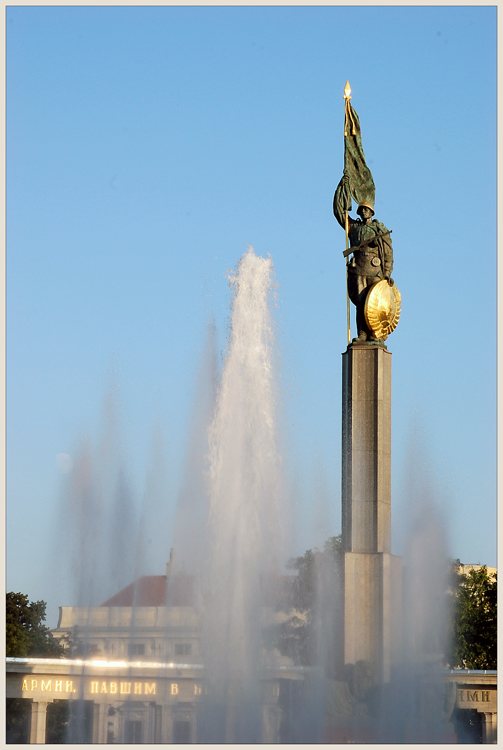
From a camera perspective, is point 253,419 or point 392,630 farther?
point 253,419

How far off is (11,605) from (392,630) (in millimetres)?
33885

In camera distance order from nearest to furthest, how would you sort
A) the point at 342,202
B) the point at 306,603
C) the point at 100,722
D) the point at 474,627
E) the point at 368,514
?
the point at 100,722 → the point at 368,514 → the point at 342,202 → the point at 306,603 → the point at 474,627

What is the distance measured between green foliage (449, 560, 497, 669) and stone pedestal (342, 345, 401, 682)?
52.8ft

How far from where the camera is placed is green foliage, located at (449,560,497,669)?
41.9 meters

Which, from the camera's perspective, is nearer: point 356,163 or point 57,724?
point 356,163

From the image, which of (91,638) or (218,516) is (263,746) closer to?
(218,516)

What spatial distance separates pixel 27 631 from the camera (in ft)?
175

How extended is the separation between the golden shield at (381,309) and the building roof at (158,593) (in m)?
7.17

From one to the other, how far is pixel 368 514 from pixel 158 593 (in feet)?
24.7

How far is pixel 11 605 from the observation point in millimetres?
53875

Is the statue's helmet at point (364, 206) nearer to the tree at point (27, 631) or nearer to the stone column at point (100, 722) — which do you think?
the stone column at point (100, 722)

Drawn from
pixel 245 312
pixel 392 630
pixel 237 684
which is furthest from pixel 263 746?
pixel 245 312

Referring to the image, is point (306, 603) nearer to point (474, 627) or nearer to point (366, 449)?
point (366, 449)

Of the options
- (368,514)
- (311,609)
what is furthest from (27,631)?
(368,514)
